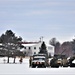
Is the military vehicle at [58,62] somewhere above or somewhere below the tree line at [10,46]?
below

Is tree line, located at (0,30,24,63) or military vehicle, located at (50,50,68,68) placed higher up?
tree line, located at (0,30,24,63)

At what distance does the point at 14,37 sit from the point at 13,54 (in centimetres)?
439

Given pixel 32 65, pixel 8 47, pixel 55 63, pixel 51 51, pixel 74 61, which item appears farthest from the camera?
pixel 51 51

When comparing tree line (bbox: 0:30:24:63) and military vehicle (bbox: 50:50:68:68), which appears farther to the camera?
tree line (bbox: 0:30:24:63)

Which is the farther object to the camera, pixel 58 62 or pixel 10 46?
pixel 10 46

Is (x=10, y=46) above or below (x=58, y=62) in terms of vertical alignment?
above

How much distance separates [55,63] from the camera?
53.2m

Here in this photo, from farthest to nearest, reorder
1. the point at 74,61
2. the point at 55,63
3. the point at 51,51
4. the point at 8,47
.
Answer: the point at 51,51
the point at 8,47
the point at 74,61
the point at 55,63

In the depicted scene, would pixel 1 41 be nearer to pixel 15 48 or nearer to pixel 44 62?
pixel 15 48

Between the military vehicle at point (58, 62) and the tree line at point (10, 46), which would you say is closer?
the military vehicle at point (58, 62)

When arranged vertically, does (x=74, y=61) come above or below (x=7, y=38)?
below

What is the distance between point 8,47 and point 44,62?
122 ft

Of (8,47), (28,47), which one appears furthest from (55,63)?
(28,47)

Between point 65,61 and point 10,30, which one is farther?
point 10,30
